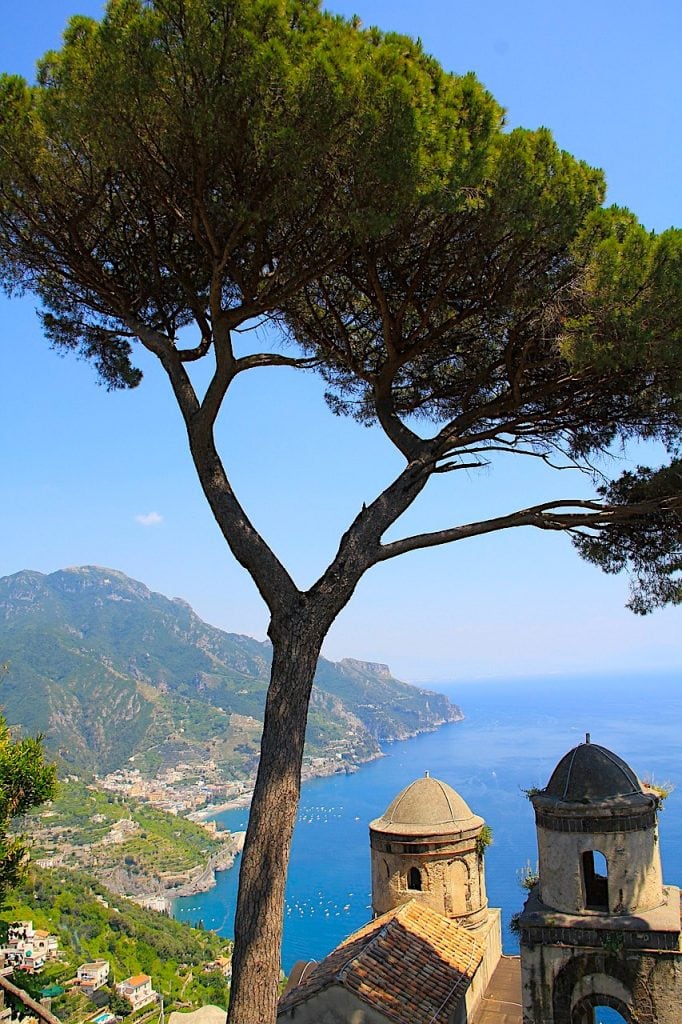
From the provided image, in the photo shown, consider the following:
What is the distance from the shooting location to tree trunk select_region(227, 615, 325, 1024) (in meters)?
4.25

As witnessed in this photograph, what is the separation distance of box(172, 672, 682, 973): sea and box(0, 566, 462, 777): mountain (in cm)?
1725

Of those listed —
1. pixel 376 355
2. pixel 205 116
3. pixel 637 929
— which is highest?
pixel 205 116

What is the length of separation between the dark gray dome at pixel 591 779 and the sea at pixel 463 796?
2.35ft

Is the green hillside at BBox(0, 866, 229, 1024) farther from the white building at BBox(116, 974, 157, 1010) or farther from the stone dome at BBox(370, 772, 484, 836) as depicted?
the stone dome at BBox(370, 772, 484, 836)

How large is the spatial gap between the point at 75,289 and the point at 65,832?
259 feet

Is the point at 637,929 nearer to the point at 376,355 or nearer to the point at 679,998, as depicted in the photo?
the point at 679,998

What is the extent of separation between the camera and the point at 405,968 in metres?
7.55

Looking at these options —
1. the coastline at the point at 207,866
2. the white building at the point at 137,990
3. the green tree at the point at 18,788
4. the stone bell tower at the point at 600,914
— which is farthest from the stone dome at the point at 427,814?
the white building at the point at 137,990

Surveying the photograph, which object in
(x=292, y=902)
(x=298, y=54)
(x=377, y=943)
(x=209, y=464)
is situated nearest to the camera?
(x=298, y=54)

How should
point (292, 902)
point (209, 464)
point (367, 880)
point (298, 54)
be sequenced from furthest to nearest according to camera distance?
point (367, 880), point (292, 902), point (209, 464), point (298, 54)

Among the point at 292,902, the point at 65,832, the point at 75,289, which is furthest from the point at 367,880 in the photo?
the point at 75,289

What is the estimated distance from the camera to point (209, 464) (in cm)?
543

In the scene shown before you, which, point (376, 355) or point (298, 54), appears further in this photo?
point (376, 355)

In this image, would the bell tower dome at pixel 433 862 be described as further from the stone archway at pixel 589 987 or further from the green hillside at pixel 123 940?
the green hillside at pixel 123 940
